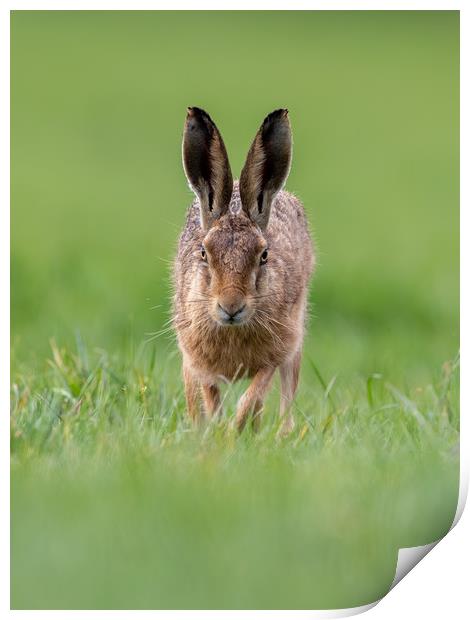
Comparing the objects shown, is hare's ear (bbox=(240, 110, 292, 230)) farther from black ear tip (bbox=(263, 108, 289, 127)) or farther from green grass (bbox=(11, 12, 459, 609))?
green grass (bbox=(11, 12, 459, 609))

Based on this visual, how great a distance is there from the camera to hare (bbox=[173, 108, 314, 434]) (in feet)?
17.4

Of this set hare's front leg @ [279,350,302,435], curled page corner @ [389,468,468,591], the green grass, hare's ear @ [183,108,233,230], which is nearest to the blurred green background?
the green grass

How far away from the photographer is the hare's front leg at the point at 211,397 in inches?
228

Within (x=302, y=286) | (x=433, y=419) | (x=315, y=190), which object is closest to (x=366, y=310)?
(x=315, y=190)

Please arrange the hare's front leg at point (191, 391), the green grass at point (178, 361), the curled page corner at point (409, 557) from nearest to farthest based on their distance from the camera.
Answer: the green grass at point (178, 361)
the curled page corner at point (409, 557)
the hare's front leg at point (191, 391)

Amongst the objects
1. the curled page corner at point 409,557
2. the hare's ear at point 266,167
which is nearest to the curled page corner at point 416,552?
the curled page corner at point 409,557

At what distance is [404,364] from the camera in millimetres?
7238

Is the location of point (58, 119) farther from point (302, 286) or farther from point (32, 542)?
point (32, 542)

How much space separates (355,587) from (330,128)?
2126mm

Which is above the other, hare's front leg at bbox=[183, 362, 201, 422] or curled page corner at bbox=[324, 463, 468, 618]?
hare's front leg at bbox=[183, 362, 201, 422]

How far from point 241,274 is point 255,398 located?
0.52 metres

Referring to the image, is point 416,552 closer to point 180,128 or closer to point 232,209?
point 232,209

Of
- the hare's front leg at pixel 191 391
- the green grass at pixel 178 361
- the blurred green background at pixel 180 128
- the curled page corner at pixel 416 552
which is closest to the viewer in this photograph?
the green grass at pixel 178 361

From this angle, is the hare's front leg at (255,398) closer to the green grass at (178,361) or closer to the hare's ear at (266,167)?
the green grass at (178,361)
